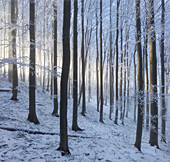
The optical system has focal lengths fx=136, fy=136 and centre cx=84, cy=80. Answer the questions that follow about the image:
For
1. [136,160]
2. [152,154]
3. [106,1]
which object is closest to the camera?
[136,160]

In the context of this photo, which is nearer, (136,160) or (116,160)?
(116,160)

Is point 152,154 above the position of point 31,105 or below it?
below

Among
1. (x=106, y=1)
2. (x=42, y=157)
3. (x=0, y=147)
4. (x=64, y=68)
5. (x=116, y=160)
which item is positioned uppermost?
(x=106, y=1)

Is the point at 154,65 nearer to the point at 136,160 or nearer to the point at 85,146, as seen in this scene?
the point at 136,160

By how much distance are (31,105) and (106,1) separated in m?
14.6

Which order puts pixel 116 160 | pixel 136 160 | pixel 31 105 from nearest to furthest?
1. pixel 116 160
2. pixel 136 160
3. pixel 31 105

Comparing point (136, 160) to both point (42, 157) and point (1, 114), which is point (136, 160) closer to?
point (42, 157)

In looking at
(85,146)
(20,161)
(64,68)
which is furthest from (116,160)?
(64,68)

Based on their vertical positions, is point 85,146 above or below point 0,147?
below

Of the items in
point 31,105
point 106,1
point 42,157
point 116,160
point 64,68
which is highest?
point 106,1

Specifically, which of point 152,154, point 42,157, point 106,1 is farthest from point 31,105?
point 106,1

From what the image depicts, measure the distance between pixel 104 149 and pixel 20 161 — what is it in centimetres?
378

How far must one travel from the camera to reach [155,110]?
8008 mm

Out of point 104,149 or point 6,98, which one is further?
point 6,98
